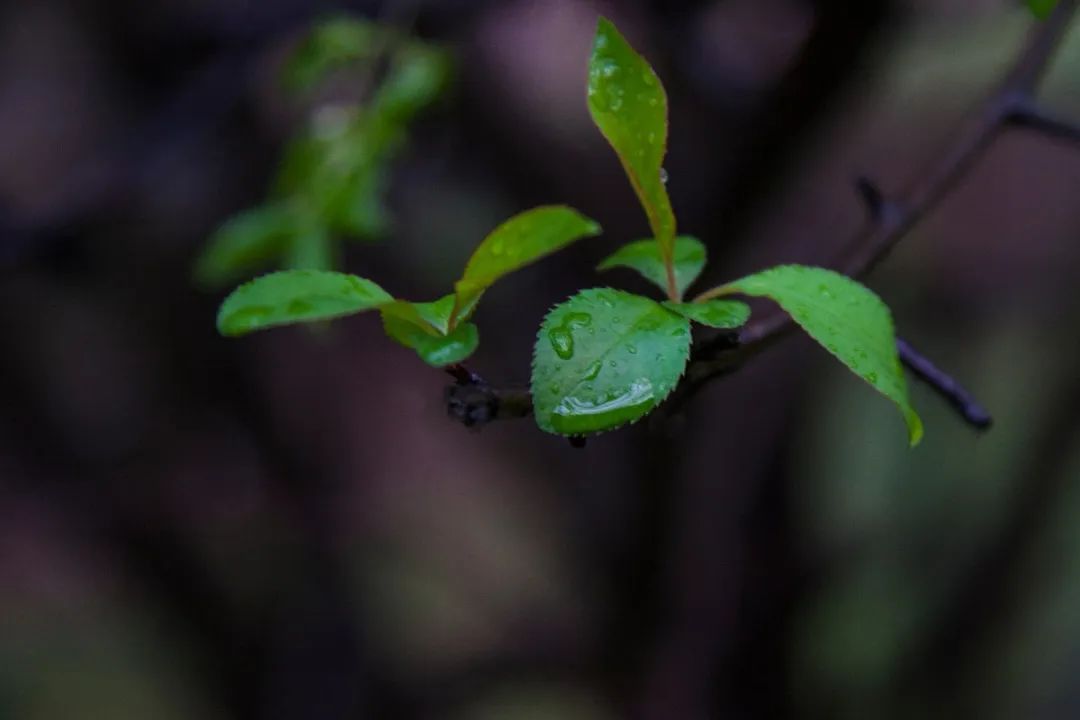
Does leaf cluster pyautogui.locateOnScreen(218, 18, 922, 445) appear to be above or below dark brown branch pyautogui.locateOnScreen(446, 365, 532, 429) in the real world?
above

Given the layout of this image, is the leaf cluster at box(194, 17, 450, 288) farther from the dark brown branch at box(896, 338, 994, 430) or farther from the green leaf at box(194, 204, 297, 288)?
the dark brown branch at box(896, 338, 994, 430)

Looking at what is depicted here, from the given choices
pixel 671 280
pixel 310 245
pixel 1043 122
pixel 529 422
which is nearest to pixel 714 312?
pixel 671 280

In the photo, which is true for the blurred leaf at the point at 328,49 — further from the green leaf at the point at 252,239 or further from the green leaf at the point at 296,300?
the green leaf at the point at 296,300

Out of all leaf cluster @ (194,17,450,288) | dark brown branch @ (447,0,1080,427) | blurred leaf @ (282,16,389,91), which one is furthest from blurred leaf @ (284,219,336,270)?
dark brown branch @ (447,0,1080,427)

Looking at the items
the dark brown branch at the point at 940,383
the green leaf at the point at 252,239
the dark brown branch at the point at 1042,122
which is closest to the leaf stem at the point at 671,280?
the dark brown branch at the point at 940,383

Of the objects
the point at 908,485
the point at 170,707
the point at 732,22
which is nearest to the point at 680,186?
the point at 732,22

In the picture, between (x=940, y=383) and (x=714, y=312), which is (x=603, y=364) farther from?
(x=940, y=383)
